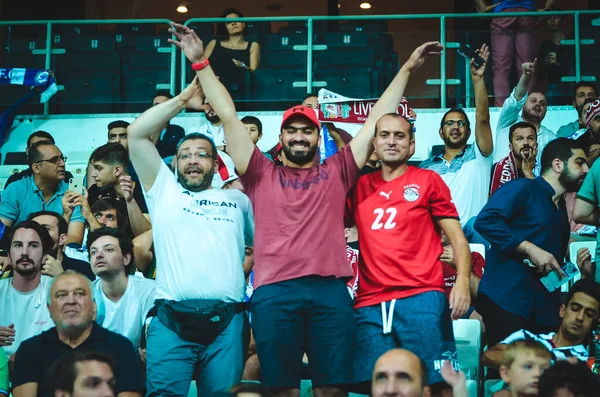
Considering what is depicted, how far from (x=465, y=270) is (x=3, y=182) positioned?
242 inches

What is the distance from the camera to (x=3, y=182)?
9.98m

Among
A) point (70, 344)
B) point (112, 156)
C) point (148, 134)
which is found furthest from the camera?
point (112, 156)

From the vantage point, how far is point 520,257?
19.2ft

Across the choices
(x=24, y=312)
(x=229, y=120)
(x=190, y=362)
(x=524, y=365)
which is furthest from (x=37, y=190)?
(x=524, y=365)

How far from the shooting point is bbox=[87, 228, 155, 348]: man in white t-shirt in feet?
20.0

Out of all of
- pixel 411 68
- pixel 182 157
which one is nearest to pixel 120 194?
pixel 182 157

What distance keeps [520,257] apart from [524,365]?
32.3 inches

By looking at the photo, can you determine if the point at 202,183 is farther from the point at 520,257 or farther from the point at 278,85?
the point at 278,85

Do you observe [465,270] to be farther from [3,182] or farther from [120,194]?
[3,182]

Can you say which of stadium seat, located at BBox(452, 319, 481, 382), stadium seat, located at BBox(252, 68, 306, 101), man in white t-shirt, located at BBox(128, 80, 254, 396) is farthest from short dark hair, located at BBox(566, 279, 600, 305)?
stadium seat, located at BBox(252, 68, 306, 101)

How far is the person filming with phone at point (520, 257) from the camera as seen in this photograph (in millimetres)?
5801

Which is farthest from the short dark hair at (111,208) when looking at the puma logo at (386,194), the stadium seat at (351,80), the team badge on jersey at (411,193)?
the stadium seat at (351,80)

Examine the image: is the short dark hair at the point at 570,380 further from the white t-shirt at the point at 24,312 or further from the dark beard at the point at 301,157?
the white t-shirt at the point at 24,312

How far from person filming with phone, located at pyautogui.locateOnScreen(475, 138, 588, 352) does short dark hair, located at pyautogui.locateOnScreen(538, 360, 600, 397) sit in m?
1.04
